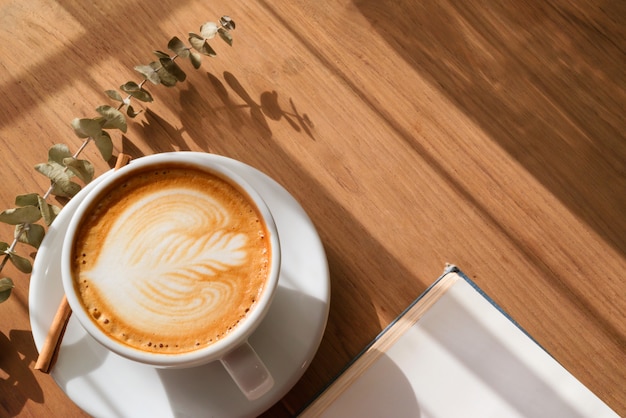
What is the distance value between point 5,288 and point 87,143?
174 mm

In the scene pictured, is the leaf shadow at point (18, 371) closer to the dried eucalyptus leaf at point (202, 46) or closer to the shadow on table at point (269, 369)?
the shadow on table at point (269, 369)

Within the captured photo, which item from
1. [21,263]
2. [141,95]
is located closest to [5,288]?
[21,263]

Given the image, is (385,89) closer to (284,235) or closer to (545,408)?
(284,235)

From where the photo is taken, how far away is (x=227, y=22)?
2.35ft

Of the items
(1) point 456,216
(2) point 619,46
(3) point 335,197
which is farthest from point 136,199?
(2) point 619,46

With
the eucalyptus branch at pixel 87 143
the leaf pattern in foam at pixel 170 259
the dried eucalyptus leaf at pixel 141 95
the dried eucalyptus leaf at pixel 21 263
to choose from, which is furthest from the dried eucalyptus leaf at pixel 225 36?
the dried eucalyptus leaf at pixel 21 263

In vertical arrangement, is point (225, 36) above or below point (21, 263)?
above

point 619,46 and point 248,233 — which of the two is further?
point 619,46

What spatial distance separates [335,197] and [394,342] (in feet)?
0.56

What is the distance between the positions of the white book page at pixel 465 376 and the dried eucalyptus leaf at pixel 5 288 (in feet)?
1.14

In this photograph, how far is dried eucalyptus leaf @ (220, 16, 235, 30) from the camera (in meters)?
0.71

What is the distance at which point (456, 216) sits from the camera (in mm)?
701

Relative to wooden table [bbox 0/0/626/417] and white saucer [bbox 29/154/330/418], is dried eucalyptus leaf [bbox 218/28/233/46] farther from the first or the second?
white saucer [bbox 29/154/330/418]

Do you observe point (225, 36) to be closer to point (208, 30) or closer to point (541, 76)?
point (208, 30)
